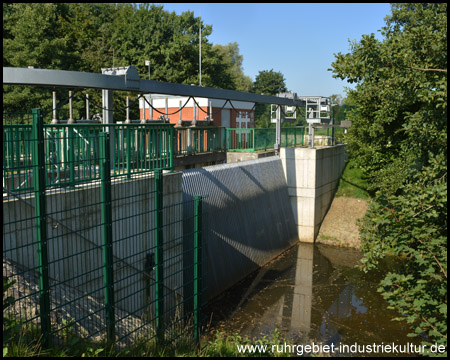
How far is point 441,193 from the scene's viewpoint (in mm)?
5566

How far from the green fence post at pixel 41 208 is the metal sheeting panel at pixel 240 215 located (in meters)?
6.42

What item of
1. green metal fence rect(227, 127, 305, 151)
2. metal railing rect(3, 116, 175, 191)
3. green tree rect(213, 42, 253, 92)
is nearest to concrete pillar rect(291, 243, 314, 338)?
green metal fence rect(227, 127, 305, 151)

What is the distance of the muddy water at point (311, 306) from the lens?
36.6 ft

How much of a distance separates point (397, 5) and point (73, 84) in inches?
1148

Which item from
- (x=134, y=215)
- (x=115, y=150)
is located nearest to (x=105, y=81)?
(x=115, y=150)

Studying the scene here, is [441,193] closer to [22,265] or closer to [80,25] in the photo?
[22,265]

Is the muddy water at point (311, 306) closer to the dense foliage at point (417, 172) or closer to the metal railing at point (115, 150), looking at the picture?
the dense foliage at point (417, 172)

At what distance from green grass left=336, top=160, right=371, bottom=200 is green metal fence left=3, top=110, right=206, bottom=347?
13652mm

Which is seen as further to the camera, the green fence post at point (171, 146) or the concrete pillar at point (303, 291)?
the concrete pillar at point (303, 291)

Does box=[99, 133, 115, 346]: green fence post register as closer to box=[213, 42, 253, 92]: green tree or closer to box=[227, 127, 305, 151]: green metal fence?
box=[227, 127, 305, 151]: green metal fence

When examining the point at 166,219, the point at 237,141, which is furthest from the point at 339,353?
the point at 237,141

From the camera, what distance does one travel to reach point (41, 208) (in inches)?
188

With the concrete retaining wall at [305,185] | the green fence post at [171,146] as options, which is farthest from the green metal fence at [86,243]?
the concrete retaining wall at [305,185]

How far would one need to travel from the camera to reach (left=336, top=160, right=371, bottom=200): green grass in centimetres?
2162
